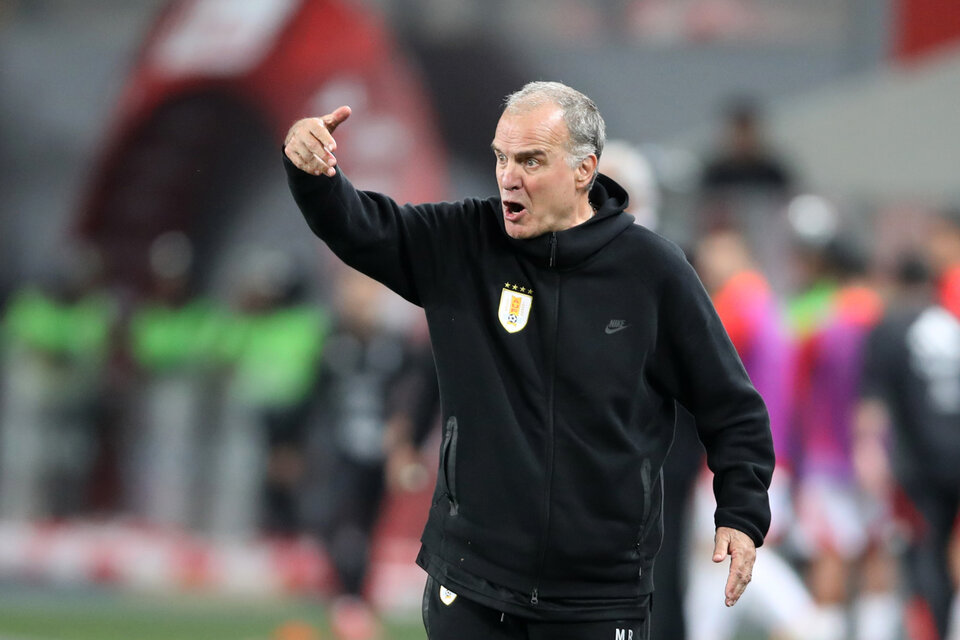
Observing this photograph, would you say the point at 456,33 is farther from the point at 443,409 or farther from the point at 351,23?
the point at 443,409

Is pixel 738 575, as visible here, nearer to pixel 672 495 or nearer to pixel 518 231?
pixel 518 231

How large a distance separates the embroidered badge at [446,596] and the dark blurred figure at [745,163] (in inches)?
331

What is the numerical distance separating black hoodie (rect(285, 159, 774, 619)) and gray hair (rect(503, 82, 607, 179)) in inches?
6.8

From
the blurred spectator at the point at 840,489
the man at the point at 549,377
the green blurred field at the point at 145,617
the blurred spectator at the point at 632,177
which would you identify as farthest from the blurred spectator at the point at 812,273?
the man at the point at 549,377

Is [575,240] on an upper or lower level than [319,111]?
lower

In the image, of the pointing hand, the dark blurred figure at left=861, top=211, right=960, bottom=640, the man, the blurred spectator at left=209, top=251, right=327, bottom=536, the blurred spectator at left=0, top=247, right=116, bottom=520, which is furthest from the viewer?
the blurred spectator at left=0, top=247, right=116, bottom=520

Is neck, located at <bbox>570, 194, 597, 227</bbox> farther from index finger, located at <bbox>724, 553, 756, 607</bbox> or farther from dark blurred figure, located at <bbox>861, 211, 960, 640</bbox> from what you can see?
dark blurred figure, located at <bbox>861, 211, 960, 640</bbox>

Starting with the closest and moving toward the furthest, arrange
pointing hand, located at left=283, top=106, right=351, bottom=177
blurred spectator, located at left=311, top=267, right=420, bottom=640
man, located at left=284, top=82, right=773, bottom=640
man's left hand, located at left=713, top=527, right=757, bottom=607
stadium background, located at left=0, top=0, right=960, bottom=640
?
1. pointing hand, located at left=283, top=106, right=351, bottom=177
2. man, located at left=284, top=82, right=773, bottom=640
3. man's left hand, located at left=713, top=527, right=757, bottom=607
4. blurred spectator, located at left=311, top=267, right=420, bottom=640
5. stadium background, located at left=0, top=0, right=960, bottom=640

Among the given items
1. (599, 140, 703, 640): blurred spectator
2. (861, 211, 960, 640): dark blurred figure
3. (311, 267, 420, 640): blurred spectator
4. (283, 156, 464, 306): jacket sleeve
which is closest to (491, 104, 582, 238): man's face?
(283, 156, 464, 306): jacket sleeve

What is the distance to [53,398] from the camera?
42.7ft

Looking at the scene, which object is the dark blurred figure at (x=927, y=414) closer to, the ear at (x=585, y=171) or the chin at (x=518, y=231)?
the ear at (x=585, y=171)

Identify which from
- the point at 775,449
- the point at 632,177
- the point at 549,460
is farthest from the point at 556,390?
the point at 775,449

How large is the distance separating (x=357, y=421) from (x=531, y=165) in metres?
6.22

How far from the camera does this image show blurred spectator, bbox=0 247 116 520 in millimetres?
12961
